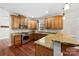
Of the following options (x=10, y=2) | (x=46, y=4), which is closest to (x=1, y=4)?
(x=10, y=2)

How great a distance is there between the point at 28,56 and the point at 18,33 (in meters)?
0.41

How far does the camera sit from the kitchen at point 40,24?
160cm

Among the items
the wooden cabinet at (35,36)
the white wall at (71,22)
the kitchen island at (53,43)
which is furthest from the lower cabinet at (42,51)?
the white wall at (71,22)

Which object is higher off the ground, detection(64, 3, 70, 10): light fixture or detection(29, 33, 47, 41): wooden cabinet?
detection(64, 3, 70, 10): light fixture

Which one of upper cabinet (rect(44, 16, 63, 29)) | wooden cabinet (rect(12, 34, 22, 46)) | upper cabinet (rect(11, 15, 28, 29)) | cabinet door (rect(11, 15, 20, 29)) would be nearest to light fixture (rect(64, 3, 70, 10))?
upper cabinet (rect(44, 16, 63, 29))

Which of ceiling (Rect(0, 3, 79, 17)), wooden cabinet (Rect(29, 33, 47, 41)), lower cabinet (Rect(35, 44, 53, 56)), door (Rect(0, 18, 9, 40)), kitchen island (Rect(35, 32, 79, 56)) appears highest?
Answer: ceiling (Rect(0, 3, 79, 17))

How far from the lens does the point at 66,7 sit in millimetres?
1637

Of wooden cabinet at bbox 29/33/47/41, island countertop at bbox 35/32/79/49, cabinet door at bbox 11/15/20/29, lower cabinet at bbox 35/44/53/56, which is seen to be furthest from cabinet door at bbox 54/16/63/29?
cabinet door at bbox 11/15/20/29

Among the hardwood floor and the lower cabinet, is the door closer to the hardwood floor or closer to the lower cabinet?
the hardwood floor

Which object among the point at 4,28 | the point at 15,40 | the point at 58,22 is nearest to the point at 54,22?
the point at 58,22

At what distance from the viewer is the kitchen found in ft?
5.27

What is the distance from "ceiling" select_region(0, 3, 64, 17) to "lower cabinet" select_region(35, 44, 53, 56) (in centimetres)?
52

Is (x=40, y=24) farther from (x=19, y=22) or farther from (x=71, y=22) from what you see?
(x=71, y=22)

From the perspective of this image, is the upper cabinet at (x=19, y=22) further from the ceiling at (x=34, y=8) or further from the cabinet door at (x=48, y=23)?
the cabinet door at (x=48, y=23)
